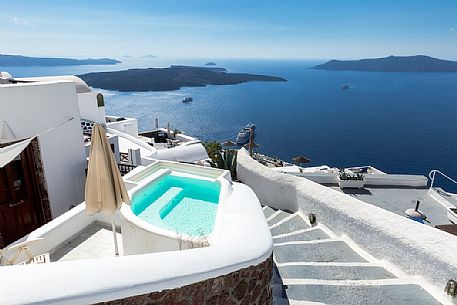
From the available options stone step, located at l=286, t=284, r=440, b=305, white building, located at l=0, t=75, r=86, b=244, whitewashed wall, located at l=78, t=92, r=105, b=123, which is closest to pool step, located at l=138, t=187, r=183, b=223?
white building, located at l=0, t=75, r=86, b=244

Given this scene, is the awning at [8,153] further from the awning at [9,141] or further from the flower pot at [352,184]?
the flower pot at [352,184]

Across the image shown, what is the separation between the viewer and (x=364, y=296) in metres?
5.17

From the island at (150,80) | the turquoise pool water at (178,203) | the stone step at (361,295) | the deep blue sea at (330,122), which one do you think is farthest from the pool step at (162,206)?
the island at (150,80)

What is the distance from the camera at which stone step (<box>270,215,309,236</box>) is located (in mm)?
8523

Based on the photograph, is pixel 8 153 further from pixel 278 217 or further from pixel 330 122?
pixel 330 122

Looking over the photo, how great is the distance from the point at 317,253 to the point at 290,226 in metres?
1.92

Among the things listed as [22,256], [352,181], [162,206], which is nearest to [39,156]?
[22,256]

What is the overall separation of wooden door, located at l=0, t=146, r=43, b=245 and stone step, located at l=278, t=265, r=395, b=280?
6691 millimetres

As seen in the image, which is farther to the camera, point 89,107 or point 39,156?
point 89,107

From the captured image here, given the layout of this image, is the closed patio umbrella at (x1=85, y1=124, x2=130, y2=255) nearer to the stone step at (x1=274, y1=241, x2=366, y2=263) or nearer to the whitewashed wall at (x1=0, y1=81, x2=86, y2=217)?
the stone step at (x1=274, y1=241, x2=366, y2=263)

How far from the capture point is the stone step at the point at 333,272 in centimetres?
588

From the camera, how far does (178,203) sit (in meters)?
8.45

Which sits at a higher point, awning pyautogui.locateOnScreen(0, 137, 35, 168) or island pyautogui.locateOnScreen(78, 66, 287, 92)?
awning pyautogui.locateOnScreen(0, 137, 35, 168)

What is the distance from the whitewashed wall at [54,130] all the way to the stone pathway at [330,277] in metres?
6.40
